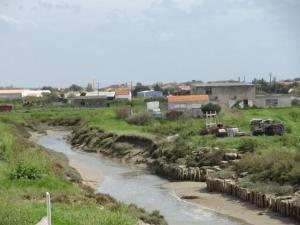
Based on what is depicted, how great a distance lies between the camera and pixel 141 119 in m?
80.6

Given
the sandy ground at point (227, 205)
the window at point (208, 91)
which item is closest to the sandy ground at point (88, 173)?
the sandy ground at point (227, 205)

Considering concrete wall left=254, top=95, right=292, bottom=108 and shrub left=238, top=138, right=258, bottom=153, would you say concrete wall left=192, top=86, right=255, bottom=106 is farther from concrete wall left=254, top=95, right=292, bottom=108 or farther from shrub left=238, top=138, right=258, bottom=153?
shrub left=238, top=138, right=258, bottom=153

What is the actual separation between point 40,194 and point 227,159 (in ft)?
71.1

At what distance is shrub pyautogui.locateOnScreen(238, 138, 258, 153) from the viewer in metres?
47.1

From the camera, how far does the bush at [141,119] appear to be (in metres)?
79.9

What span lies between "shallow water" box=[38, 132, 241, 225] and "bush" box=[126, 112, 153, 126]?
51.3 ft

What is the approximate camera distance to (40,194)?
27562 mm

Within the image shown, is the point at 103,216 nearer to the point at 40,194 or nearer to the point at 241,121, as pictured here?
the point at 40,194

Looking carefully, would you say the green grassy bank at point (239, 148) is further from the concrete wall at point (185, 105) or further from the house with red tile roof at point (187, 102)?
the house with red tile roof at point (187, 102)

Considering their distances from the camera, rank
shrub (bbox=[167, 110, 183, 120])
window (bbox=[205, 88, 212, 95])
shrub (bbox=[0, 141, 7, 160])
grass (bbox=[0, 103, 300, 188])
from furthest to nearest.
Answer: window (bbox=[205, 88, 212, 95]) → shrub (bbox=[167, 110, 183, 120]) → grass (bbox=[0, 103, 300, 188]) → shrub (bbox=[0, 141, 7, 160])

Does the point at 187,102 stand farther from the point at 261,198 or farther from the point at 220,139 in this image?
the point at 261,198

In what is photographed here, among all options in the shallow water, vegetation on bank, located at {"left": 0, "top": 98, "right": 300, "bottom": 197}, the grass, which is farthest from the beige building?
the shallow water

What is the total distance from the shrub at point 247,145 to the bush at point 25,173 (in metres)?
21.0

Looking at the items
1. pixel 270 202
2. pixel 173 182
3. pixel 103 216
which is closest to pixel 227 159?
pixel 173 182
